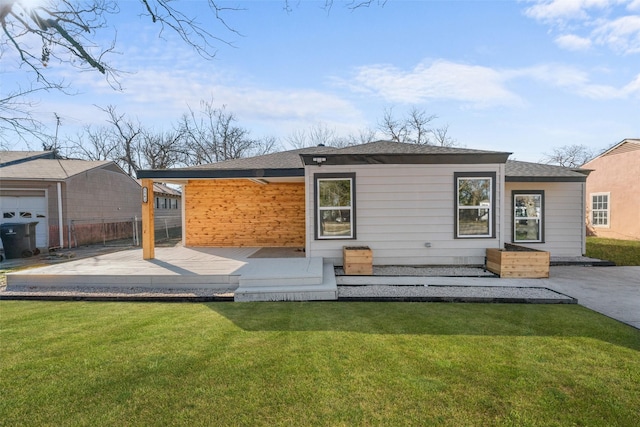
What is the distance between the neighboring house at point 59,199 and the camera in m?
12.3

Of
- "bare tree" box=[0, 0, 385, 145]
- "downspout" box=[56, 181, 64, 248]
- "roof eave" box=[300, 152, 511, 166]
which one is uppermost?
"bare tree" box=[0, 0, 385, 145]

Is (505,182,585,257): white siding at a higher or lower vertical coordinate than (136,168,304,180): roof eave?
lower

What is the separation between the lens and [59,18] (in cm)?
442

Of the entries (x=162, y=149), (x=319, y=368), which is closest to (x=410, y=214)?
(x=319, y=368)

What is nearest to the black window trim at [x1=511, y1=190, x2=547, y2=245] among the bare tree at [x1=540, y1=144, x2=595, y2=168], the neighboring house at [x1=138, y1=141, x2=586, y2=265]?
the neighboring house at [x1=138, y1=141, x2=586, y2=265]

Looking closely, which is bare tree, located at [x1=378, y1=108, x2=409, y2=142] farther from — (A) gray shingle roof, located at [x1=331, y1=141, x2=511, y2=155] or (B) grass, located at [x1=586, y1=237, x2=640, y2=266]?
(A) gray shingle roof, located at [x1=331, y1=141, x2=511, y2=155]

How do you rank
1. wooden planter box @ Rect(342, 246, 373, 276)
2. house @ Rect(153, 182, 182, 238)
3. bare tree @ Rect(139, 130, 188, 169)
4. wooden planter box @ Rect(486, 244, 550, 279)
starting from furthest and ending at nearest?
bare tree @ Rect(139, 130, 188, 169) → house @ Rect(153, 182, 182, 238) → wooden planter box @ Rect(342, 246, 373, 276) → wooden planter box @ Rect(486, 244, 550, 279)

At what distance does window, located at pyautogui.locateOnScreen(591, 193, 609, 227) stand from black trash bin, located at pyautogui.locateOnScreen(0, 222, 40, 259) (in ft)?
80.2

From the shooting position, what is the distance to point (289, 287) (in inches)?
219

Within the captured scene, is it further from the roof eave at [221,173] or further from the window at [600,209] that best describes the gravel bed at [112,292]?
the window at [600,209]

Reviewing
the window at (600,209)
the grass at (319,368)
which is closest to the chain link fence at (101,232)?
the grass at (319,368)

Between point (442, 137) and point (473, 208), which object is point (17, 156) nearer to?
point (473, 208)

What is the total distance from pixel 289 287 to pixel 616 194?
1706cm

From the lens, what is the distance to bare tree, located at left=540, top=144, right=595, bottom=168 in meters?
36.7
